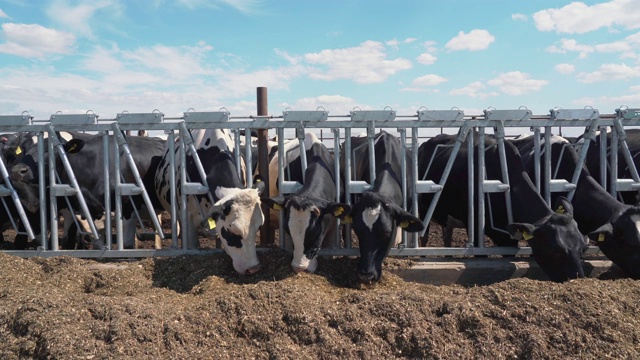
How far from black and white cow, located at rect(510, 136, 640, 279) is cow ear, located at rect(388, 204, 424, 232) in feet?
6.28

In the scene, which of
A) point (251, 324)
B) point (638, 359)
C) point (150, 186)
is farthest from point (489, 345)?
point (150, 186)

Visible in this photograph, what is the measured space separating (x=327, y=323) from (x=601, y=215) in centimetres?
410

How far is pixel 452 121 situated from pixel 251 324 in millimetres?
3877

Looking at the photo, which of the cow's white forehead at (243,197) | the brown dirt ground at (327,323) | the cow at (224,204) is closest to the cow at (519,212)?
the brown dirt ground at (327,323)

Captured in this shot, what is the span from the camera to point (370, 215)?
20.8 ft

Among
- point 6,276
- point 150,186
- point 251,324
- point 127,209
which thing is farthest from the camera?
point 150,186

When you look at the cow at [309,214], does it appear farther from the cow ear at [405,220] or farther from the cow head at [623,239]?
the cow head at [623,239]

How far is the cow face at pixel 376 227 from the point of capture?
6.22 m

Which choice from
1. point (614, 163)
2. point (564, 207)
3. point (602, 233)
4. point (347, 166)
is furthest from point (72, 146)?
point (614, 163)

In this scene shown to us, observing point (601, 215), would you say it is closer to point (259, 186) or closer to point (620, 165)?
point (620, 165)

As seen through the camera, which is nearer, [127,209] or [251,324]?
[251,324]

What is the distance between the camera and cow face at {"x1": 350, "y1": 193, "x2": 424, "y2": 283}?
6.22 meters

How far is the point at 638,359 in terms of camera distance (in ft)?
14.2

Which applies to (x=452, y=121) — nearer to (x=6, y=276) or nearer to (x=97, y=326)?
(x=97, y=326)
